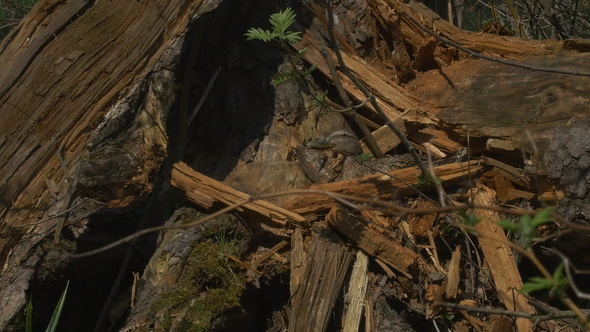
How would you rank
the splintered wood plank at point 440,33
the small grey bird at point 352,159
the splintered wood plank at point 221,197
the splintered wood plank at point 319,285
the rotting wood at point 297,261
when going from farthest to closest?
1. the splintered wood plank at point 440,33
2. the small grey bird at point 352,159
3. the splintered wood plank at point 221,197
4. the rotting wood at point 297,261
5. the splintered wood plank at point 319,285

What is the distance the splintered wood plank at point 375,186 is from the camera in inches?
138

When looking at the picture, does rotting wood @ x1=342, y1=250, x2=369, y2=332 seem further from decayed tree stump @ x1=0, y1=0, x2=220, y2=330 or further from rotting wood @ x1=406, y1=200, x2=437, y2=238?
decayed tree stump @ x1=0, y1=0, x2=220, y2=330

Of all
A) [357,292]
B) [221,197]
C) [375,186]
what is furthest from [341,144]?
[357,292]

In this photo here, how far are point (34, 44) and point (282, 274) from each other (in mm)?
1893

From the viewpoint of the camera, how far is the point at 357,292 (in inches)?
129

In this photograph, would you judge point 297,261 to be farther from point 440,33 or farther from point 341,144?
point 440,33

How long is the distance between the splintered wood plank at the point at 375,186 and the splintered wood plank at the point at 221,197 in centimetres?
14

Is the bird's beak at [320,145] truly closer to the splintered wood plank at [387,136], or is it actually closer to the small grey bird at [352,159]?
the small grey bird at [352,159]

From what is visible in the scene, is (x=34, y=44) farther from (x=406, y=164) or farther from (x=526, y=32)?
(x=526, y=32)

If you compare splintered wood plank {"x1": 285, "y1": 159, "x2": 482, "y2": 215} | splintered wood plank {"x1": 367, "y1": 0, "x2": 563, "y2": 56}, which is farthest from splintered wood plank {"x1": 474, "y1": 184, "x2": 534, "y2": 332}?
splintered wood plank {"x1": 367, "y1": 0, "x2": 563, "y2": 56}

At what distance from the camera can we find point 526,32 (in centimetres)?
645

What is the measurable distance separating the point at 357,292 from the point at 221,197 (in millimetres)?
954

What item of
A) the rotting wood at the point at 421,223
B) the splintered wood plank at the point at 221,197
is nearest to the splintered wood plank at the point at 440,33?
the rotting wood at the point at 421,223

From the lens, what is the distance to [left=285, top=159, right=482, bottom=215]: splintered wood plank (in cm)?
349
